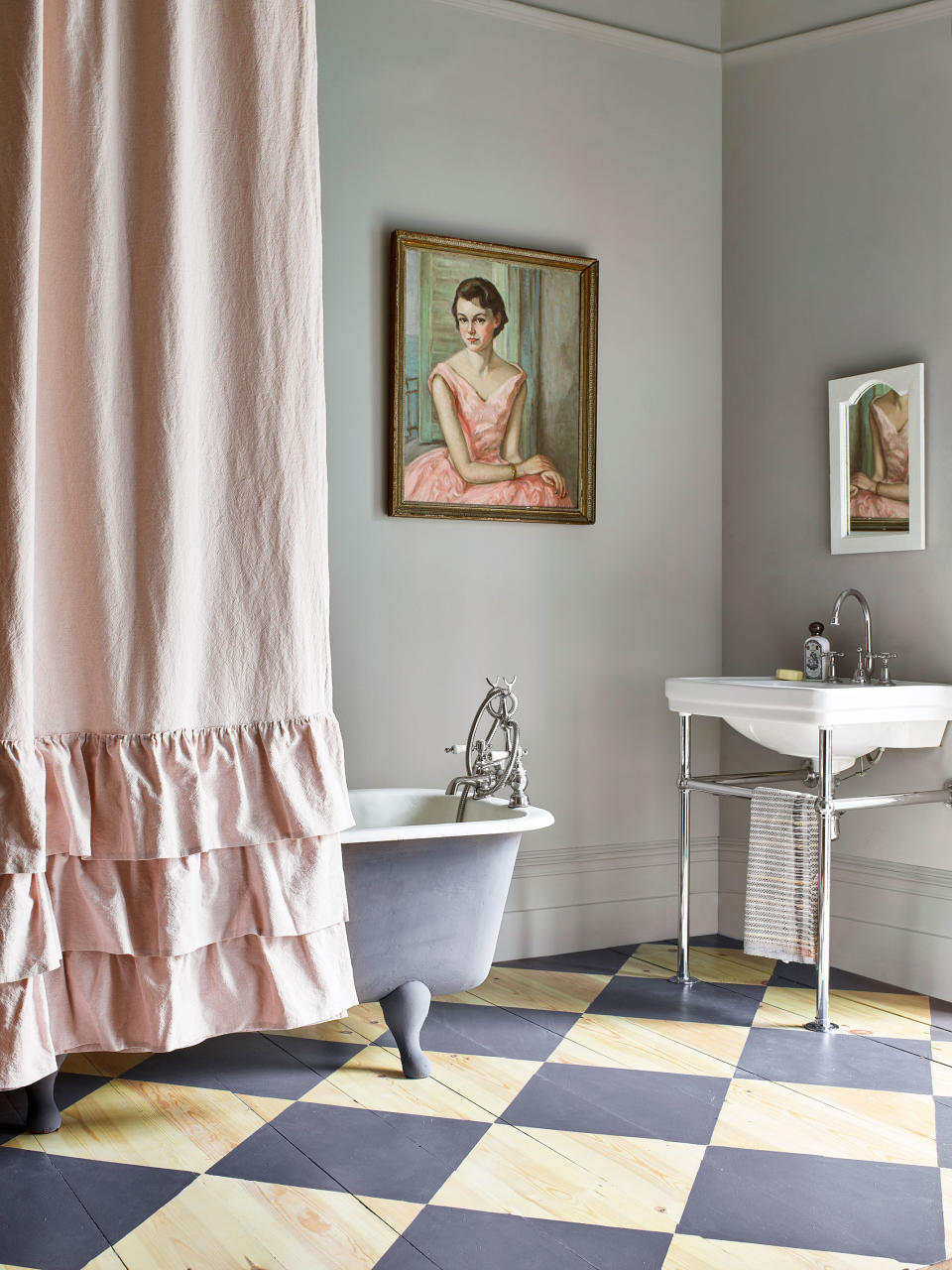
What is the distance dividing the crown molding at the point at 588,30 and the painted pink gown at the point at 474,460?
1.03 metres

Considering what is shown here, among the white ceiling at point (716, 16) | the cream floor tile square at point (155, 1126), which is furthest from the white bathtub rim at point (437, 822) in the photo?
the white ceiling at point (716, 16)


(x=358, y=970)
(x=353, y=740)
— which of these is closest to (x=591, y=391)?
(x=353, y=740)

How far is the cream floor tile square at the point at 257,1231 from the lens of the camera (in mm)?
1838

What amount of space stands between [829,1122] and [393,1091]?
878 mm

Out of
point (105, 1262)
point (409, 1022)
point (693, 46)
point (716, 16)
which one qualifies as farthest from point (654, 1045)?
point (716, 16)

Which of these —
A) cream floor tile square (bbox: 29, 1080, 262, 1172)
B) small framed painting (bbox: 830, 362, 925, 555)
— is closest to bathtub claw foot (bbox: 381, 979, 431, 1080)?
cream floor tile square (bbox: 29, 1080, 262, 1172)

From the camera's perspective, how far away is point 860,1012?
121 inches

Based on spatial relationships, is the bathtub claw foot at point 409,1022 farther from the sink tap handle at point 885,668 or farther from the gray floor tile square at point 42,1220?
the sink tap handle at point 885,668

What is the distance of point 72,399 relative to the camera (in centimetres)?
225

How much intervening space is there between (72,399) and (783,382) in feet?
7.35

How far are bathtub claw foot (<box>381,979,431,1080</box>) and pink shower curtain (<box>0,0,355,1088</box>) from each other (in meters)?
0.15

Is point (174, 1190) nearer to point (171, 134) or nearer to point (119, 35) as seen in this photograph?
point (171, 134)

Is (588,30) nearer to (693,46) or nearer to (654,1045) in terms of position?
(693,46)

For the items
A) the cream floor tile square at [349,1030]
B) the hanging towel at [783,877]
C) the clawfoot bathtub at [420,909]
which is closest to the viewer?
the clawfoot bathtub at [420,909]
